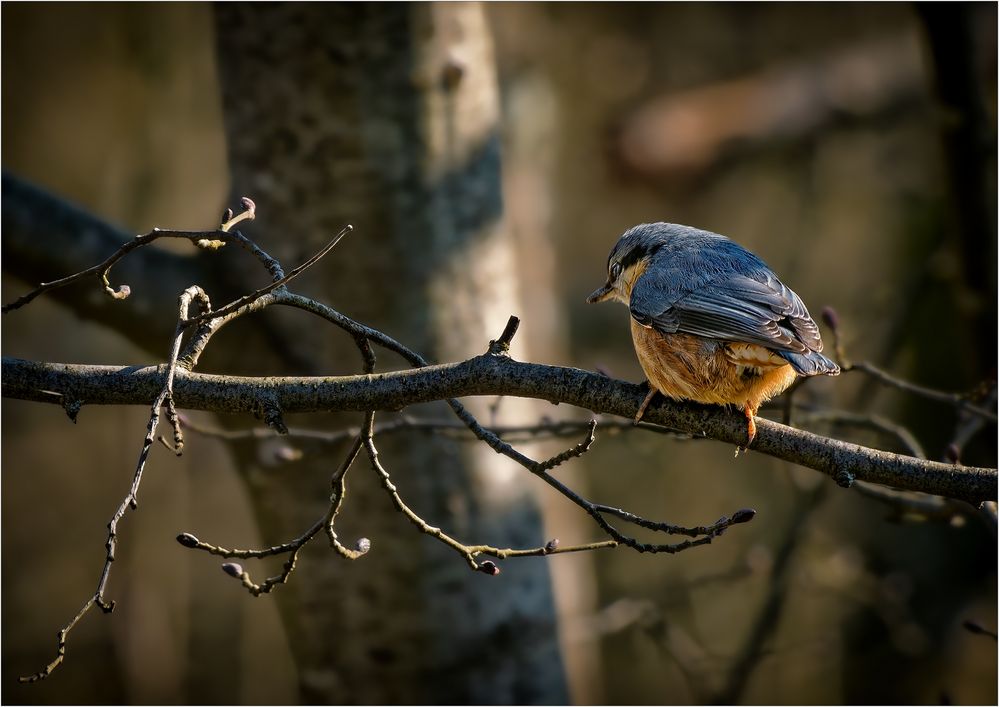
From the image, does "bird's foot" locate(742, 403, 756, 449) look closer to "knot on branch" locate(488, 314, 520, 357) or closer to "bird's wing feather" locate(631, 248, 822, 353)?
"bird's wing feather" locate(631, 248, 822, 353)

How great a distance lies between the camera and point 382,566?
2.71 meters

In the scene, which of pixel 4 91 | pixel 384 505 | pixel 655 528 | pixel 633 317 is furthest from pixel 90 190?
pixel 655 528

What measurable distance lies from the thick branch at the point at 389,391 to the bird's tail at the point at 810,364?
0.53 ft

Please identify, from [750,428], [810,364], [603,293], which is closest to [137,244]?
[750,428]

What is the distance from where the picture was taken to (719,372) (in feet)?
6.17

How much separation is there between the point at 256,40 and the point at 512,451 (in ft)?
5.96

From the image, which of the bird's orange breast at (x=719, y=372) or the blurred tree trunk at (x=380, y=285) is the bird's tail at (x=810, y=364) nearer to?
the bird's orange breast at (x=719, y=372)

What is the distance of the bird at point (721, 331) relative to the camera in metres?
1.84

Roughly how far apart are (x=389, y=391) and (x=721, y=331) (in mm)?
807

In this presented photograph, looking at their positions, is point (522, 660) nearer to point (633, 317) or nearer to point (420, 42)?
point (633, 317)

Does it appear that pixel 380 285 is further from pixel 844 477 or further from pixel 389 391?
pixel 844 477

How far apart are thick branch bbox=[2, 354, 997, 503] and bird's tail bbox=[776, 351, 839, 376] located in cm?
16

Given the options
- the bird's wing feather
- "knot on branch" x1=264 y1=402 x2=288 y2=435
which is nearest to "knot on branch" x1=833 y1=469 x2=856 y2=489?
the bird's wing feather

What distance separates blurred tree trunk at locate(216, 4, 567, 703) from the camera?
2.67 meters
